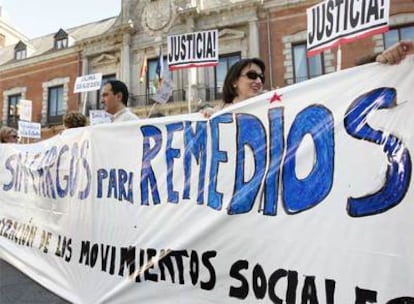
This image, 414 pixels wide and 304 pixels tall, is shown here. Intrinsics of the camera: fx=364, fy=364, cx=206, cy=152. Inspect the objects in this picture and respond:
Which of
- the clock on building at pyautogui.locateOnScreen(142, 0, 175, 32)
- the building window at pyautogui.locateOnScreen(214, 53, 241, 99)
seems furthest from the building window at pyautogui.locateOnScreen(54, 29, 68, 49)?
the building window at pyautogui.locateOnScreen(214, 53, 241, 99)

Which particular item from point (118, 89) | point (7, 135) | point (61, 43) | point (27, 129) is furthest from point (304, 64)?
point (61, 43)

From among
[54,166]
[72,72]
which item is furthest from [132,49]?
[54,166]

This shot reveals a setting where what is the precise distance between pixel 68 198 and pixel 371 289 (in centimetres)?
251

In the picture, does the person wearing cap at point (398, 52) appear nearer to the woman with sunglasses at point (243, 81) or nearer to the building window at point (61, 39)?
the woman with sunglasses at point (243, 81)

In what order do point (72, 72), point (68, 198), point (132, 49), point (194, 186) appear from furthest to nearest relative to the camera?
point (72, 72) → point (132, 49) → point (68, 198) → point (194, 186)

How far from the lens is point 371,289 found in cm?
154

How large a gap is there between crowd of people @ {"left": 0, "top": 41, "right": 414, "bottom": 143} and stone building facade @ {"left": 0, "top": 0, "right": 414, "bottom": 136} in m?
11.7

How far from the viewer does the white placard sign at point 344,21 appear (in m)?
3.47

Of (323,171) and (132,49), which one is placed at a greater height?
(132,49)

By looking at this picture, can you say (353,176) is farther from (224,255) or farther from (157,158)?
(157,158)

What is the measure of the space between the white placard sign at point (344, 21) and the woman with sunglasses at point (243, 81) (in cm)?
147

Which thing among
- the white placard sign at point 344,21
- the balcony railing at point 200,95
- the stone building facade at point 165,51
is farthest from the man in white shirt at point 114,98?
the balcony railing at point 200,95

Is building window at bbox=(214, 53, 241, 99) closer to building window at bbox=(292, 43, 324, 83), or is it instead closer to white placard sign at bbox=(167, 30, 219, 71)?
building window at bbox=(292, 43, 324, 83)

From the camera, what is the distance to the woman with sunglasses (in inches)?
109
